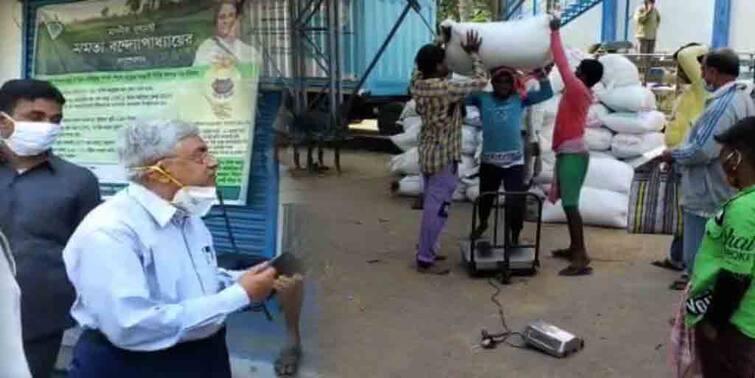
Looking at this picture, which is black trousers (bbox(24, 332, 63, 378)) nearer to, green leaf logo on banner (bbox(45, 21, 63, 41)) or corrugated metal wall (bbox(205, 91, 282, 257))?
corrugated metal wall (bbox(205, 91, 282, 257))

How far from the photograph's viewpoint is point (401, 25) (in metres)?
11.8

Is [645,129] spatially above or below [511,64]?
below

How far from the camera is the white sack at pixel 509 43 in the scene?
509cm

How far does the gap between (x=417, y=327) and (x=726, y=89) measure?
1.99 m

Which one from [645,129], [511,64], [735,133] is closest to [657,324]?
[511,64]

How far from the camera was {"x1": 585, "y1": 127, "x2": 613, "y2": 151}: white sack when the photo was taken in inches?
280

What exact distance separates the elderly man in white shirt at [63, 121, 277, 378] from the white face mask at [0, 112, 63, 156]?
691 mm

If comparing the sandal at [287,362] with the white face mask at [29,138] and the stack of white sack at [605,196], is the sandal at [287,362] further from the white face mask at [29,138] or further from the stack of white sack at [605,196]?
the stack of white sack at [605,196]

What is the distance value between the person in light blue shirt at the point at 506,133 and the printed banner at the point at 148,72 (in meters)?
2.21

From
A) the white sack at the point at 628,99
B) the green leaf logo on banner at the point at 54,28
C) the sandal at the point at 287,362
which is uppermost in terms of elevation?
the green leaf logo on banner at the point at 54,28

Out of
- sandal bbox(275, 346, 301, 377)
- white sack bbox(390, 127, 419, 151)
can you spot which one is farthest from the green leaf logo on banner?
white sack bbox(390, 127, 419, 151)

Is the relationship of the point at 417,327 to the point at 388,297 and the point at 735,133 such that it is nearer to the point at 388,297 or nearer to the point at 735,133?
the point at 388,297

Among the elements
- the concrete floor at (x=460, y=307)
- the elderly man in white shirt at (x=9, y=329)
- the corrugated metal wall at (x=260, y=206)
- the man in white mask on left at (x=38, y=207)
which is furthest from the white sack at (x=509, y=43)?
the elderly man in white shirt at (x=9, y=329)

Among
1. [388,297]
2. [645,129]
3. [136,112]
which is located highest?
[136,112]
